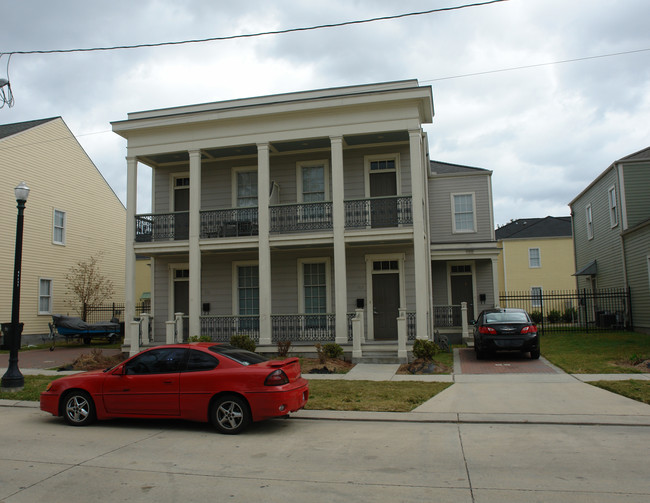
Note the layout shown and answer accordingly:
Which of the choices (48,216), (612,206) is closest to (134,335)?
(48,216)

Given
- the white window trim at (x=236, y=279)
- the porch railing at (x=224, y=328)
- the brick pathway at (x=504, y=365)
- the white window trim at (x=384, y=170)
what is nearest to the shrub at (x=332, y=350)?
the porch railing at (x=224, y=328)

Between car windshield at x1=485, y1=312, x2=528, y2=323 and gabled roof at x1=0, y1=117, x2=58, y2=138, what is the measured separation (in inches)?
848

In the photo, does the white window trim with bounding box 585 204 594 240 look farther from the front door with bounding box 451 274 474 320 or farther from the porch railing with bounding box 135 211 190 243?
the porch railing with bounding box 135 211 190 243

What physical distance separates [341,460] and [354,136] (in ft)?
41.0

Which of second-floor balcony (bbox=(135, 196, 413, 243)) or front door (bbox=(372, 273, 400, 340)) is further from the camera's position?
front door (bbox=(372, 273, 400, 340))

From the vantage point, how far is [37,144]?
26.1m

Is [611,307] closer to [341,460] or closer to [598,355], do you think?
[598,355]

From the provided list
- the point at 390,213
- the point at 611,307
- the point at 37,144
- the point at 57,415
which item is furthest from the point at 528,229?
the point at 57,415

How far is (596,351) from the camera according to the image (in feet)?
52.9

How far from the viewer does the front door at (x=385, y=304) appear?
715 inches

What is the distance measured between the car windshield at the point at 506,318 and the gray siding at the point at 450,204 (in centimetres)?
641

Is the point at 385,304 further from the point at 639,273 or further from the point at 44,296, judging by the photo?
the point at 44,296

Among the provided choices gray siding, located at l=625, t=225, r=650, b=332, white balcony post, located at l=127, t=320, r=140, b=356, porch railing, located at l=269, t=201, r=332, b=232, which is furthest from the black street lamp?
gray siding, located at l=625, t=225, r=650, b=332

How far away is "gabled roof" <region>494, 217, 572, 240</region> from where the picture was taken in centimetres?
3838
